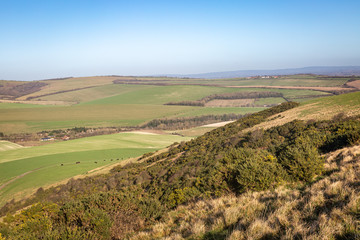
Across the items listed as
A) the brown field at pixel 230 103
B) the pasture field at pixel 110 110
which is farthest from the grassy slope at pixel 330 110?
the brown field at pixel 230 103

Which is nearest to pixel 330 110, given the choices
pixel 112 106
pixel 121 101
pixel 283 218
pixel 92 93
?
pixel 283 218

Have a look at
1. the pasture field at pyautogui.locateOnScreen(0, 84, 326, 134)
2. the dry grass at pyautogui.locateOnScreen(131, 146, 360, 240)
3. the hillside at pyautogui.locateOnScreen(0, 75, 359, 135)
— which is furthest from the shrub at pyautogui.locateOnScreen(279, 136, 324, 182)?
the pasture field at pyautogui.locateOnScreen(0, 84, 326, 134)

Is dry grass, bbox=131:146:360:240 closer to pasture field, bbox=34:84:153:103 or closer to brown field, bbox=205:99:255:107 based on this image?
brown field, bbox=205:99:255:107

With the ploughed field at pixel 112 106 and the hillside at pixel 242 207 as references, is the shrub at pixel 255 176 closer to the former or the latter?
the hillside at pixel 242 207

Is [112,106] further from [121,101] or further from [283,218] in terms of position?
[283,218]

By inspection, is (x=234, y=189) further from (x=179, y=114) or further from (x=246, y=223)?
(x=179, y=114)

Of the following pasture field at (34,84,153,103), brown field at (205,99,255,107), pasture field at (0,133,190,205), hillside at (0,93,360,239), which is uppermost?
pasture field at (34,84,153,103)

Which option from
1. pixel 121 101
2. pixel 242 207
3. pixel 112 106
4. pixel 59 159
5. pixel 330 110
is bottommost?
pixel 59 159
